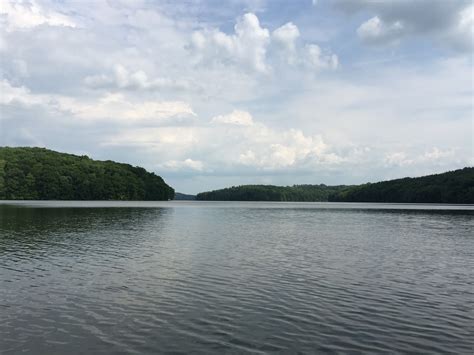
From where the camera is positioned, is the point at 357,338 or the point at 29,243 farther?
the point at 29,243

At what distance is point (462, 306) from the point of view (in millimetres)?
24172

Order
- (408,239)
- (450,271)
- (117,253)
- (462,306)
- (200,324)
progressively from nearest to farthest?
(200,324)
(462,306)
(450,271)
(117,253)
(408,239)

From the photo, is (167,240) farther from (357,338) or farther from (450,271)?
(357,338)

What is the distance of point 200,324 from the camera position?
20375 millimetres

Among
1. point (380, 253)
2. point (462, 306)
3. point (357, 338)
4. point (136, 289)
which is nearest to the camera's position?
point (357, 338)

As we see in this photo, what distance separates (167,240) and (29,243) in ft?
54.8

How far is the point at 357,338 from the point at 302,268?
677 inches

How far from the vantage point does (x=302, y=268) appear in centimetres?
3584

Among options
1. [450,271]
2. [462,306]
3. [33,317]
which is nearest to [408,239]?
[450,271]

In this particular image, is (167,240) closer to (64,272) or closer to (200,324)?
(64,272)

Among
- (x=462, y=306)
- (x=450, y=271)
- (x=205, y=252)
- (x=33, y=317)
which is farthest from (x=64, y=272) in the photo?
(x=450, y=271)

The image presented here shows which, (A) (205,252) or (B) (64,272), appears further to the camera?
(A) (205,252)

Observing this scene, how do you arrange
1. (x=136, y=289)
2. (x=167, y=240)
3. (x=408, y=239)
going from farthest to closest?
(x=408, y=239), (x=167, y=240), (x=136, y=289)

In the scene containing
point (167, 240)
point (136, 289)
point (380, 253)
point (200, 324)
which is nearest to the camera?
point (200, 324)
